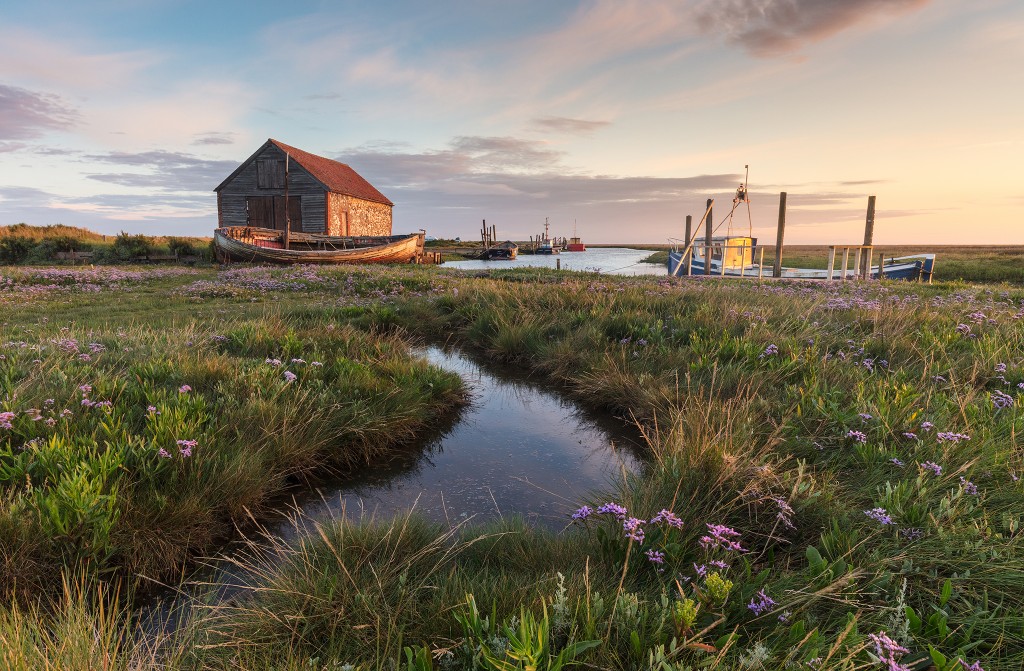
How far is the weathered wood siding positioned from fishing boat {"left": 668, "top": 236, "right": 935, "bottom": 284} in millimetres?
26037

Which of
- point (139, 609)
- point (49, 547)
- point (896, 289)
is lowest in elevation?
point (139, 609)

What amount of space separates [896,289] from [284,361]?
15.8 meters

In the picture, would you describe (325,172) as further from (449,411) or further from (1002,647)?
(1002,647)

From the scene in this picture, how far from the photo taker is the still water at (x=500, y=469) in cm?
379

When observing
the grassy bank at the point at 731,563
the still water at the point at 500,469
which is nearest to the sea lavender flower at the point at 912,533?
the grassy bank at the point at 731,563

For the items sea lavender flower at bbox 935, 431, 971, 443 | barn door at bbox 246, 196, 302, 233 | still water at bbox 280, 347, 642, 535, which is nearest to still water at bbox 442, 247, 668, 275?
barn door at bbox 246, 196, 302, 233

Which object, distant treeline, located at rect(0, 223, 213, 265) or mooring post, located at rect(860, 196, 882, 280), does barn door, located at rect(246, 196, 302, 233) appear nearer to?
distant treeline, located at rect(0, 223, 213, 265)

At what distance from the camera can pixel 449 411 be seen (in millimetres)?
6074

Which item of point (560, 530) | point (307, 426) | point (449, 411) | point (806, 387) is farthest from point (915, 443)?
point (307, 426)

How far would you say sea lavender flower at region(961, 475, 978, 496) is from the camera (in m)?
2.73

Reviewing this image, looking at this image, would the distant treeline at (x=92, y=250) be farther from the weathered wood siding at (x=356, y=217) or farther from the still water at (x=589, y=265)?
the still water at (x=589, y=265)

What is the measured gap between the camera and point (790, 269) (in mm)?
31875

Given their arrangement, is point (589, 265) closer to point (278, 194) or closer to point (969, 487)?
point (278, 194)

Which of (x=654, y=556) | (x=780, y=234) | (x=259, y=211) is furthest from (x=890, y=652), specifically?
(x=259, y=211)
